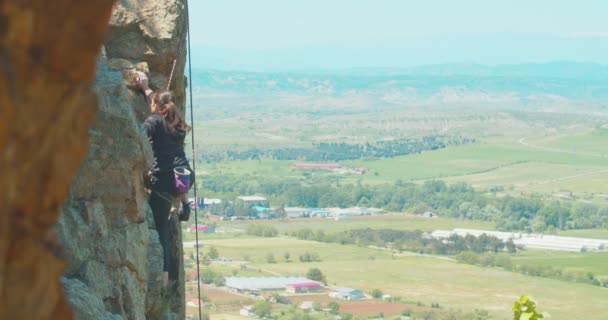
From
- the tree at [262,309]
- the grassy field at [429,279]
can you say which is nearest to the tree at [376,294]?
the grassy field at [429,279]

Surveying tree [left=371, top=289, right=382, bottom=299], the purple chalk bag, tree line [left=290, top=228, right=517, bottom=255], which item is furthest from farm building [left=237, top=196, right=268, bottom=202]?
the purple chalk bag

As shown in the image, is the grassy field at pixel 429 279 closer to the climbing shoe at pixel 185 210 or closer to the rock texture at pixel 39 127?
the climbing shoe at pixel 185 210

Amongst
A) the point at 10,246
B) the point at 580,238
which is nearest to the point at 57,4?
the point at 10,246

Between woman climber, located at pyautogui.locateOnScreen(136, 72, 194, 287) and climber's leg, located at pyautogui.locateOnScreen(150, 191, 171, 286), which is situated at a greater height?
woman climber, located at pyautogui.locateOnScreen(136, 72, 194, 287)

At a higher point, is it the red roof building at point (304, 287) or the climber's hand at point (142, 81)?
the climber's hand at point (142, 81)

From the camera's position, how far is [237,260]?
66875 millimetres

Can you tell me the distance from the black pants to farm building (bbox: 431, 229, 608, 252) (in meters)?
70.3

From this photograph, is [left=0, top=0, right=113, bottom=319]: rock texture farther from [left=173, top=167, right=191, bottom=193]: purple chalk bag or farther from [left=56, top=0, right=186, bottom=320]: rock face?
[left=173, top=167, right=191, bottom=193]: purple chalk bag

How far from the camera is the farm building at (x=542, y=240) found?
256ft

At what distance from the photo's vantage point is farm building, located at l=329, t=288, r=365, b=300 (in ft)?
178

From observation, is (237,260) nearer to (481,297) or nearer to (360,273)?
(360,273)

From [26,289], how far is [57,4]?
506 mm

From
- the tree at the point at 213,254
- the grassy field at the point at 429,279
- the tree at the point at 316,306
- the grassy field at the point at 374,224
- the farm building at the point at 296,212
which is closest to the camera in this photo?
the tree at the point at 316,306

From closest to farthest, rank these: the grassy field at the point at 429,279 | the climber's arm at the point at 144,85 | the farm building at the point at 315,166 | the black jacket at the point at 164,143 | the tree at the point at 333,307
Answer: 1. the black jacket at the point at 164,143
2. the climber's arm at the point at 144,85
3. the tree at the point at 333,307
4. the grassy field at the point at 429,279
5. the farm building at the point at 315,166
